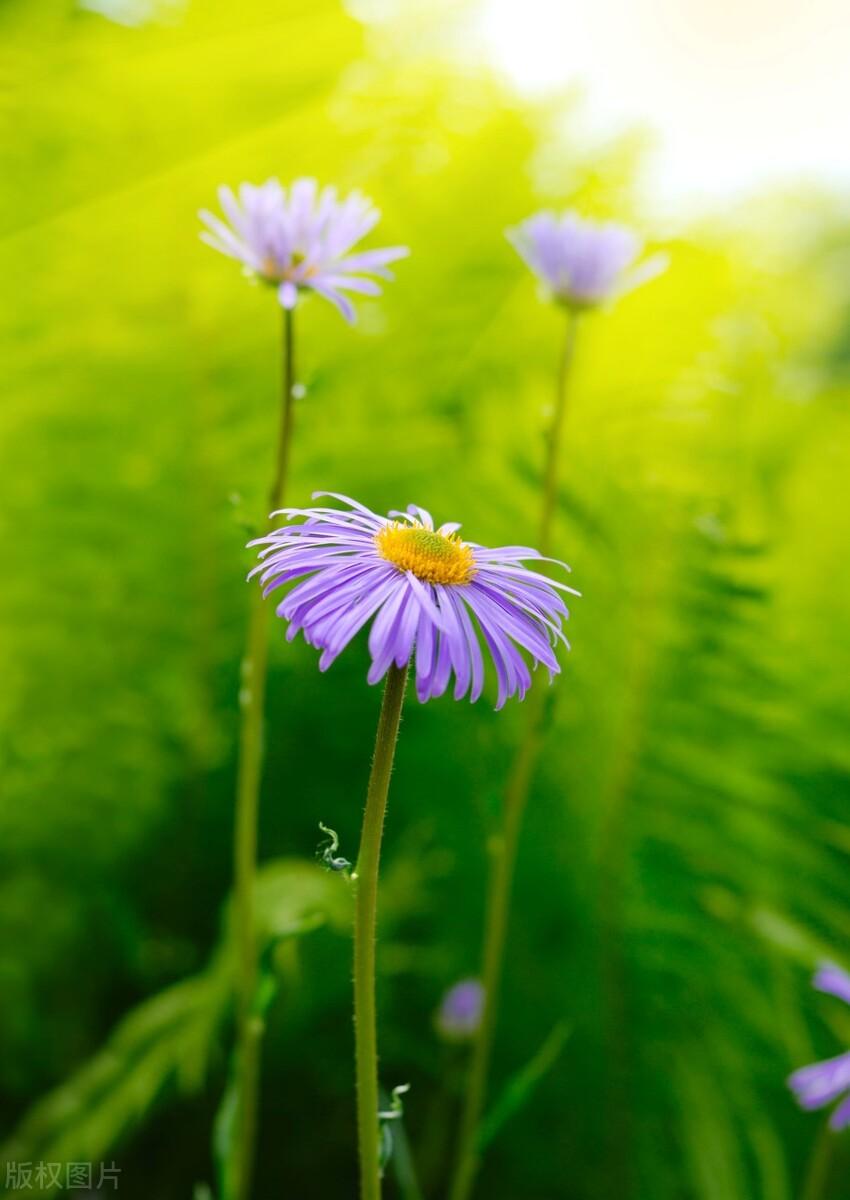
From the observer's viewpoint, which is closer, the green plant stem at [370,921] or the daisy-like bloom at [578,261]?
the green plant stem at [370,921]

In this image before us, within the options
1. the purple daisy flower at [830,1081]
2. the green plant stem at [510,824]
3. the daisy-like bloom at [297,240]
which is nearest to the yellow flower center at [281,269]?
the daisy-like bloom at [297,240]

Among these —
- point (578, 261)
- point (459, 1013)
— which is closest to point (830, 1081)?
point (459, 1013)

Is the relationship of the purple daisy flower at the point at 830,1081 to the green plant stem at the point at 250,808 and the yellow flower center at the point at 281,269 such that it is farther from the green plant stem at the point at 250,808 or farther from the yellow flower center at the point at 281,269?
the yellow flower center at the point at 281,269

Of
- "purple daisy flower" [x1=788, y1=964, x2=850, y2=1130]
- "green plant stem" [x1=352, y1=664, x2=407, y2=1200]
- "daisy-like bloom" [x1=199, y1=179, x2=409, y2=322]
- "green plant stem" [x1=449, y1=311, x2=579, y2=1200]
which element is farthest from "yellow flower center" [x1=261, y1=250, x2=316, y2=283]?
"purple daisy flower" [x1=788, y1=964, x2=850, y2=1130]

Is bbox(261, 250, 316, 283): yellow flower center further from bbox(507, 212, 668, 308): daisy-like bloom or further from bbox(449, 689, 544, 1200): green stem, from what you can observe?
bbox(449, 689, 544, 1200): green stem

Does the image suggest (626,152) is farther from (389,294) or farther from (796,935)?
(796,935)

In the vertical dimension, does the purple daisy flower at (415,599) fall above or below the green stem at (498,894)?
above

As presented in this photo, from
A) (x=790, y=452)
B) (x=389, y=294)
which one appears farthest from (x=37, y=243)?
(x=790, y=452)
